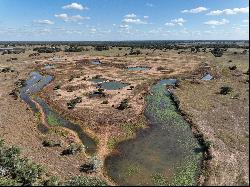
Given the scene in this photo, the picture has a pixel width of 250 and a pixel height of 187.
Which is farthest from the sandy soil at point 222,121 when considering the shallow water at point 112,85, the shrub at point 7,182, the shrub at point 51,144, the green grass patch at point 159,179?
the shrub at point 51,144

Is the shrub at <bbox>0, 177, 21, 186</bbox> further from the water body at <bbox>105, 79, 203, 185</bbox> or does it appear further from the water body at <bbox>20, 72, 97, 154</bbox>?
the water body at <bbox>20, 72, 97, 154</bbox>

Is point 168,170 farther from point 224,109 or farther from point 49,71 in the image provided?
point 49,71

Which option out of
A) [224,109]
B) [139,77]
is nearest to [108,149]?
[224,109]

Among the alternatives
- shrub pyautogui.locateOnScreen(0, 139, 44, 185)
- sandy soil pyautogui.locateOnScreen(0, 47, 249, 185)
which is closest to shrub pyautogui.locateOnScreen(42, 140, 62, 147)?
sandy soil pyautogui.locateOnScreen(0, 47, 249, 185)

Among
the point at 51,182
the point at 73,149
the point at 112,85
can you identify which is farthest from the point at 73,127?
the point at 112,85

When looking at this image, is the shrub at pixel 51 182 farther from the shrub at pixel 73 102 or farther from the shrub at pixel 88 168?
the shrub at pixel 73 102

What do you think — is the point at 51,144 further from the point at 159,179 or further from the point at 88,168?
the point at 159,179
